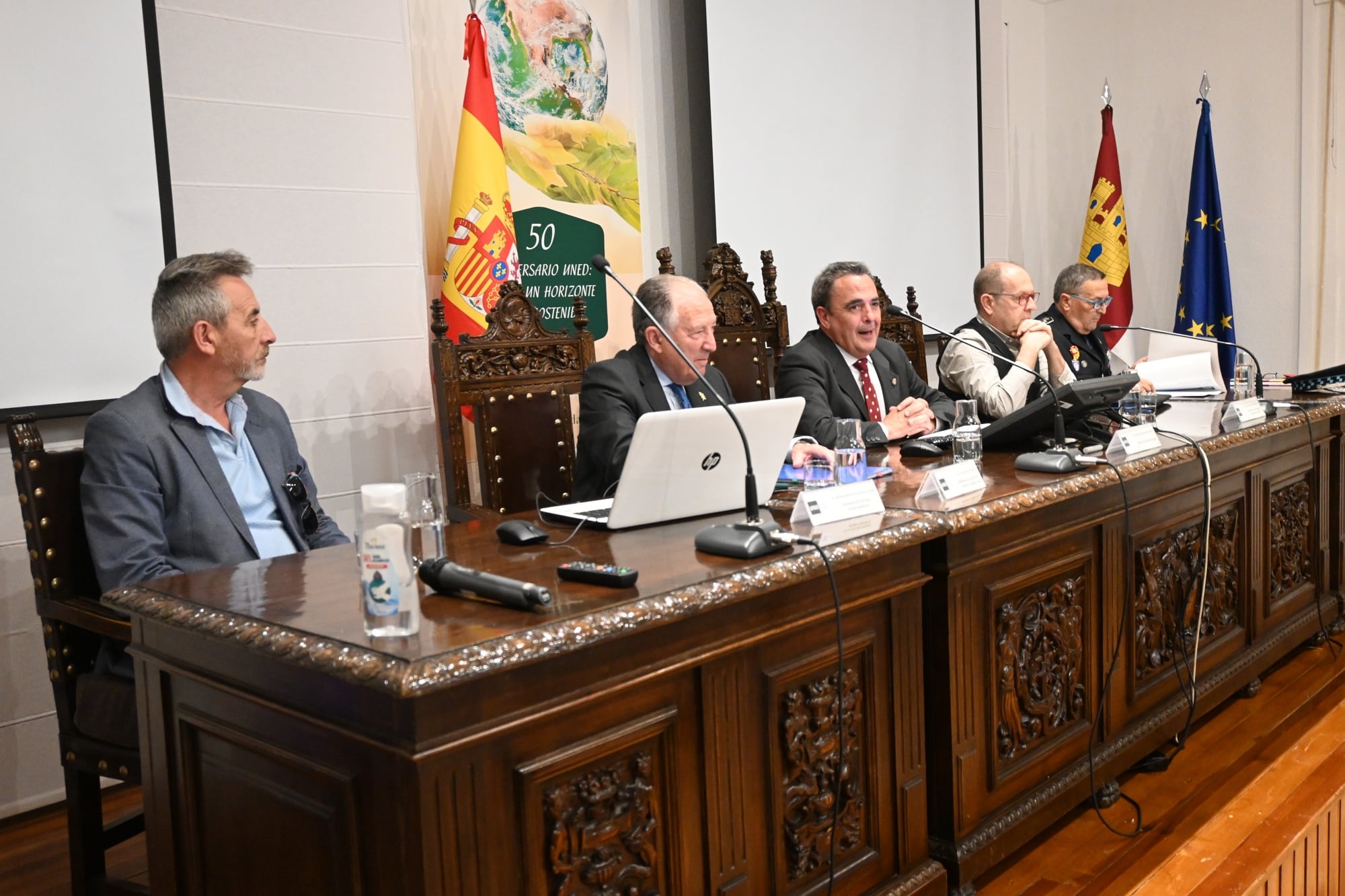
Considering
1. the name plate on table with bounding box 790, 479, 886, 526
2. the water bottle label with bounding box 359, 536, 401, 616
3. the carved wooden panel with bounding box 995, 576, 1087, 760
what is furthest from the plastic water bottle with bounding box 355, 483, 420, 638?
the carved wooden panel with bounding box 995, 576, 1087, 760

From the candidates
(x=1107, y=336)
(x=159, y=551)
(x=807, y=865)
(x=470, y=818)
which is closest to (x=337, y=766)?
(x=470, y=818)

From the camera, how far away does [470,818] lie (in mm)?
1214

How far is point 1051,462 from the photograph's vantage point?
2.16m

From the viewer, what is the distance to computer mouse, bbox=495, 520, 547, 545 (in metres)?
1.72

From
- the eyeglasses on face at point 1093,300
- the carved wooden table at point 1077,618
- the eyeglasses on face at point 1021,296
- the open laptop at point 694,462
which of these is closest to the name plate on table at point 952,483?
the carved wooden table at point 1077,618

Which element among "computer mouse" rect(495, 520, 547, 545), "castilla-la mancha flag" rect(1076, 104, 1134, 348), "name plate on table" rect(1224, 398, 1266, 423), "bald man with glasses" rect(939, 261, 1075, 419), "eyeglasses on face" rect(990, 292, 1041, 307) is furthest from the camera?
"castilla-la mancha flag" rect(1076, 104, 1134, 348)

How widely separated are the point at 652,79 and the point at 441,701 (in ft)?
10.5

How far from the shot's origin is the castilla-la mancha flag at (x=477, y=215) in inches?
123

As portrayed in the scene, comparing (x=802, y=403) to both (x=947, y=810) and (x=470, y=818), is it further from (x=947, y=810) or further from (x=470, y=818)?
(x=470, y=818)

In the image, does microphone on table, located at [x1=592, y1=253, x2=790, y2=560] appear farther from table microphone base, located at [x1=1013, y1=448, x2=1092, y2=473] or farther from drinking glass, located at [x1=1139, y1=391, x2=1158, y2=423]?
drinking glass, located at [x1=1139, y1=391, x2=1158, y2=423]

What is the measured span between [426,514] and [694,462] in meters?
0.44

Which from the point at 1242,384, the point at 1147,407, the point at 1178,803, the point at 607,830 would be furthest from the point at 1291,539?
the point at 607,830

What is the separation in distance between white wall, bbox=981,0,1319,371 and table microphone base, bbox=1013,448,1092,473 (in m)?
3.33

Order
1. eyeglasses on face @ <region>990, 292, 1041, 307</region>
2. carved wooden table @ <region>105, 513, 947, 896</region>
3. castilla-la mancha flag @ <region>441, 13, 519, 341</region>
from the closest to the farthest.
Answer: carved wooden table @ <region>105, 513, 947, 896</region>
castilla-la mancha flag @ <region>441, 13, 519, 341</region>
eyeglasses on face @ <region>990, 292, 1041, 307</region>
